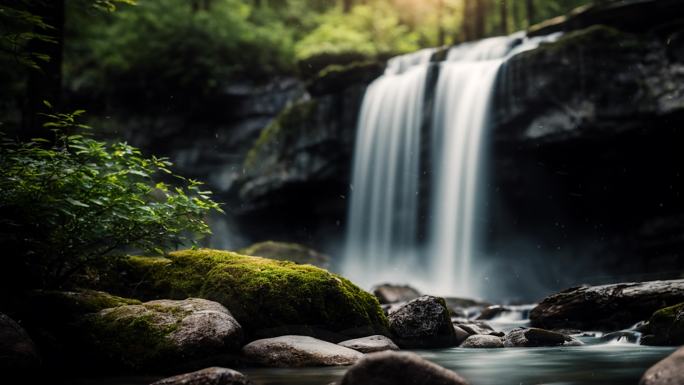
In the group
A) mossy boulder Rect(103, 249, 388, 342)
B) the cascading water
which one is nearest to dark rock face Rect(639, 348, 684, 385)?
mossy boulder Rect(103, 249, 388, 342)

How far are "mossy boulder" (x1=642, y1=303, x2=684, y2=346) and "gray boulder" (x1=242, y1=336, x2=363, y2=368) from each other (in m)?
4.50

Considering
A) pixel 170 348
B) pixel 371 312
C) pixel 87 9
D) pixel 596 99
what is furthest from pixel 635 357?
pixel 596 99

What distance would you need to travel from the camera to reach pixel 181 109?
26.4 metres

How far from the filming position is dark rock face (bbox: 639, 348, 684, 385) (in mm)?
3824

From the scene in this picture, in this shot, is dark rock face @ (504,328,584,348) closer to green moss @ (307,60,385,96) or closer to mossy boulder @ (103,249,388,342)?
mossy boulder @ (103,249,388,342)

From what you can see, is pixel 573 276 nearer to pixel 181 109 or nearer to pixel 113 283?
pixel 113 283

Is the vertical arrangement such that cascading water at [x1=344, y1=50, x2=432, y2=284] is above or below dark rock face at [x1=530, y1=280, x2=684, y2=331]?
above

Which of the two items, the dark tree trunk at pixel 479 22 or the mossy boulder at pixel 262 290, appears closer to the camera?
the mossy boulder at pixel 262 290

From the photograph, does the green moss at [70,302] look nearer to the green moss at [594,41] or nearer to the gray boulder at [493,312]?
the gray boulder at [493,312]

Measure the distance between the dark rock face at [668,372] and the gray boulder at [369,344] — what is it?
3208mm

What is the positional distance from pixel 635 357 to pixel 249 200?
1802 centimetres

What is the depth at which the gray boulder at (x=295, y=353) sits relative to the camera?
20.1 feet

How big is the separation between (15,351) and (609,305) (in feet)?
28.7

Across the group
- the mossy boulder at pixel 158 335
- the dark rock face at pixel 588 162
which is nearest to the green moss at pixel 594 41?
the dark rock face at pixel 588 162
